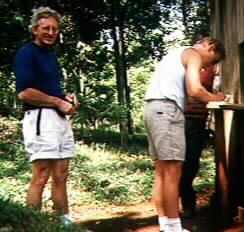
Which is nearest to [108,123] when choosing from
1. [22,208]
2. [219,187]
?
[219,187]

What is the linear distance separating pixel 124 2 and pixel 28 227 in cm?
1095

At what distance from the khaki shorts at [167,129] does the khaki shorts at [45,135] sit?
62 centimetres

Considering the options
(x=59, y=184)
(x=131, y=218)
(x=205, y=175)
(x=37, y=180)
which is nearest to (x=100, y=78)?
(x=205, y=175)

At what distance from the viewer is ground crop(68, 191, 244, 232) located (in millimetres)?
3963

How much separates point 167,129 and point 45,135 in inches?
31.9

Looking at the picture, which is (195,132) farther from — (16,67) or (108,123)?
(108,123)

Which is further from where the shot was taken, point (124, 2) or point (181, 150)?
point (124, 2)

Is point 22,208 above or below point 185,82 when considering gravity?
below

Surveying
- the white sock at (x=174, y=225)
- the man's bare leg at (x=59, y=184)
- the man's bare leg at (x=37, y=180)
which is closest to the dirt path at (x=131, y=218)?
the white sock at (x=174, y=225)

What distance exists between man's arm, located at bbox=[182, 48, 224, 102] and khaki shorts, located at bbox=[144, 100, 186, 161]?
17cm

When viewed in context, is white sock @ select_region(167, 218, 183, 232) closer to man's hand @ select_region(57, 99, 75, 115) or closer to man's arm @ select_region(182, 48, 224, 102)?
man's arm @ select_region(182, 48, 224, 102)

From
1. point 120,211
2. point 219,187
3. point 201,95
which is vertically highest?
point 201,95

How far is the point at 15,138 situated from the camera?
368 inches

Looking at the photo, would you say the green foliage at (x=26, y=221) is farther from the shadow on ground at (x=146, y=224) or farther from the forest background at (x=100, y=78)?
the shadow on ground at (x=146, y=224)
